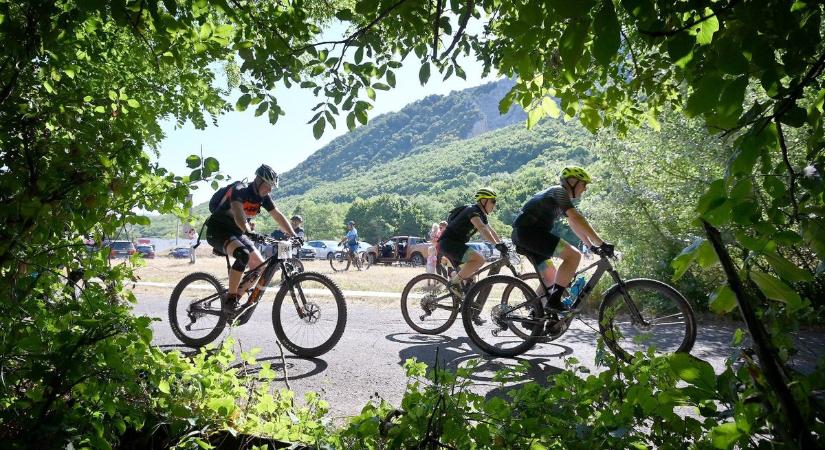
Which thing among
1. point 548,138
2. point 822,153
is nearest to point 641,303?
point 822,153

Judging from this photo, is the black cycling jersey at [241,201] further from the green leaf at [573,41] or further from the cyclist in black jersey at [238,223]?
the green leaf at [573,41]

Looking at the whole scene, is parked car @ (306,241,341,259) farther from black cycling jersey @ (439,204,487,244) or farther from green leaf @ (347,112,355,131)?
green leaf @ (347,112,355,131)

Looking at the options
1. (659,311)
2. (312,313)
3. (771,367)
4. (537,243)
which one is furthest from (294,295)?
(771,367)

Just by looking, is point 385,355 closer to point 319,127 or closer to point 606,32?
point 319,127

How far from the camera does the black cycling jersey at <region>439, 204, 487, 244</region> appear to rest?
6715mm

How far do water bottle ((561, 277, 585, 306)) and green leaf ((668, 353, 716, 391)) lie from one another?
4728 mm

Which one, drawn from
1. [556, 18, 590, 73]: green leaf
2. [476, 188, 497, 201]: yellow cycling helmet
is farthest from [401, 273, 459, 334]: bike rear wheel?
[556, 18, 590, 73]: green leaf

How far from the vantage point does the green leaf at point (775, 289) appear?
82cm

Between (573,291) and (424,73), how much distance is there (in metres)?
3.79

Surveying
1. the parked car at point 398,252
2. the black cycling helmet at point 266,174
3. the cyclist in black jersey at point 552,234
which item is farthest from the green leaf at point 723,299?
the parked car at point 398,252

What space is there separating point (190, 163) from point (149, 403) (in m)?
1.01

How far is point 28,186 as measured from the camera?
5.71 ft

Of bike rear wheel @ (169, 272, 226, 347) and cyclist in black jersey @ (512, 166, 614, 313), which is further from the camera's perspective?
bike rear wheel @ (169, 272, 226, 347)

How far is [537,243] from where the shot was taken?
17.9 feet
